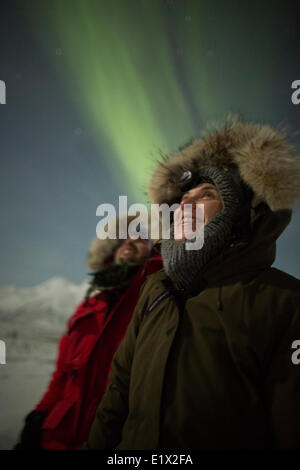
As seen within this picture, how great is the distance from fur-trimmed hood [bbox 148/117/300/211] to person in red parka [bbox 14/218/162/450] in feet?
3.11

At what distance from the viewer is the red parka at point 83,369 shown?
5.72 feet

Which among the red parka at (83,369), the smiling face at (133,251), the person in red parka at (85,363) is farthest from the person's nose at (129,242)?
the red parka at (83,369)

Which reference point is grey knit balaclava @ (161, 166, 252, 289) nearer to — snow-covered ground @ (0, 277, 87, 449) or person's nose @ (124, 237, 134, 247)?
person's nose @ (124, 237, 134, 247)

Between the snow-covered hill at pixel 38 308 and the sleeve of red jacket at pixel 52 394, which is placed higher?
the snow-covered hill at pixel 38 308

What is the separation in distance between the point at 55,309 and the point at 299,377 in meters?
11.8

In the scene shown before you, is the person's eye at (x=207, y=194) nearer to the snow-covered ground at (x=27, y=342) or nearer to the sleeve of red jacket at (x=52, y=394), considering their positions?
the sleeve of red jacket at (x=52, y=394)

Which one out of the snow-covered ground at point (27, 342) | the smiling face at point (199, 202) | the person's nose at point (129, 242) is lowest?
the snow-covered ground at point (27, 342)

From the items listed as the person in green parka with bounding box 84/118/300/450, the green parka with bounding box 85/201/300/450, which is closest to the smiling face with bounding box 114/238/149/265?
the person in green parka with bounding box 84/118/300/450

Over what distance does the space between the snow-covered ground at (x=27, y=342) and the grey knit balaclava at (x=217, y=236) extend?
9.20ft

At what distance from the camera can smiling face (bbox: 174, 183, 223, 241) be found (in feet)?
4.63

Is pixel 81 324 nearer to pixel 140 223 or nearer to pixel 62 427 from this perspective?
pixel 62 427

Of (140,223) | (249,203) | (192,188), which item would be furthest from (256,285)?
(140,223)

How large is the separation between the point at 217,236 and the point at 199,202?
391 millimetres

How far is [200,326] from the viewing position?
1.04m
